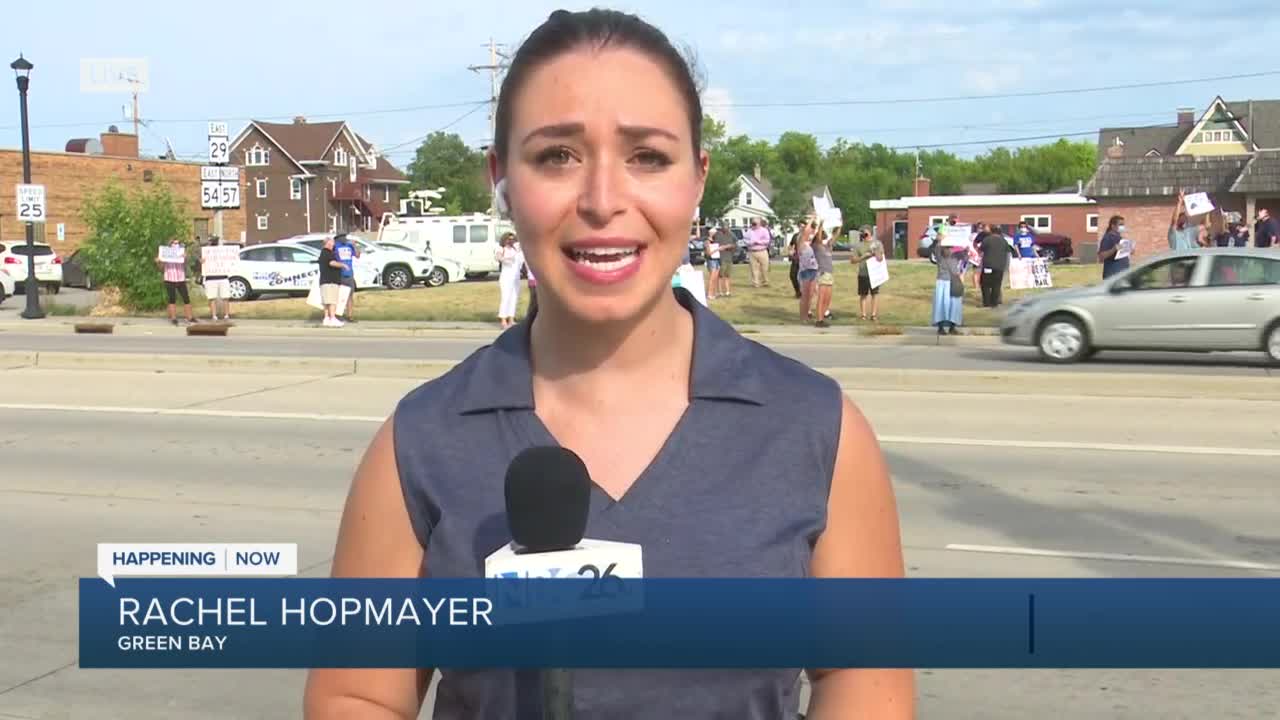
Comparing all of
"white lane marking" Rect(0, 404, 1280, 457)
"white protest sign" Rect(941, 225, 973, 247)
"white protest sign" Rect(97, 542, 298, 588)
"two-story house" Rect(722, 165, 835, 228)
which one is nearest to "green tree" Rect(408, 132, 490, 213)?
"two-story house" Rect(722, 165, 835, 228)

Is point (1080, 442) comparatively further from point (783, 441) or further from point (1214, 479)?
point (783, 441)

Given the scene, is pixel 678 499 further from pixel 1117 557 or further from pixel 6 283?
pixel 6 283

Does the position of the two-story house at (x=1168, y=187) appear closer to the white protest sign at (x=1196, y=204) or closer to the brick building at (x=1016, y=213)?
the brick building at (x=1016, y=213)

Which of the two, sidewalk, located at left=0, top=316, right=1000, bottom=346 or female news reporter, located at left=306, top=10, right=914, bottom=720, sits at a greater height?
female news reporter, located at left=306, top=10, right=914, bottom=720

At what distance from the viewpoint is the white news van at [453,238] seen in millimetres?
43531

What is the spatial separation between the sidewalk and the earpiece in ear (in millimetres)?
20381

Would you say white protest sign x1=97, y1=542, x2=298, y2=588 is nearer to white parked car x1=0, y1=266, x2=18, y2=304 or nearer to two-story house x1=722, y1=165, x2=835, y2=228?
white parked car x1=0, y1=266, x2=18, y2=304

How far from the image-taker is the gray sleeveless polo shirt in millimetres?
1827

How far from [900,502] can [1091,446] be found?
2.83 meters

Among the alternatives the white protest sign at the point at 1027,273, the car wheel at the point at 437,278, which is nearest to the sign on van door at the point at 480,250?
the car wheel at the point at 437,278

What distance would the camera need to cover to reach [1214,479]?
1006cm

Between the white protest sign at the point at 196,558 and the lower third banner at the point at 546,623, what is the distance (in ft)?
9.80

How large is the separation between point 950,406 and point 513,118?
12891mm

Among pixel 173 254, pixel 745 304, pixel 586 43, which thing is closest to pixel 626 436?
pixel 586 43
